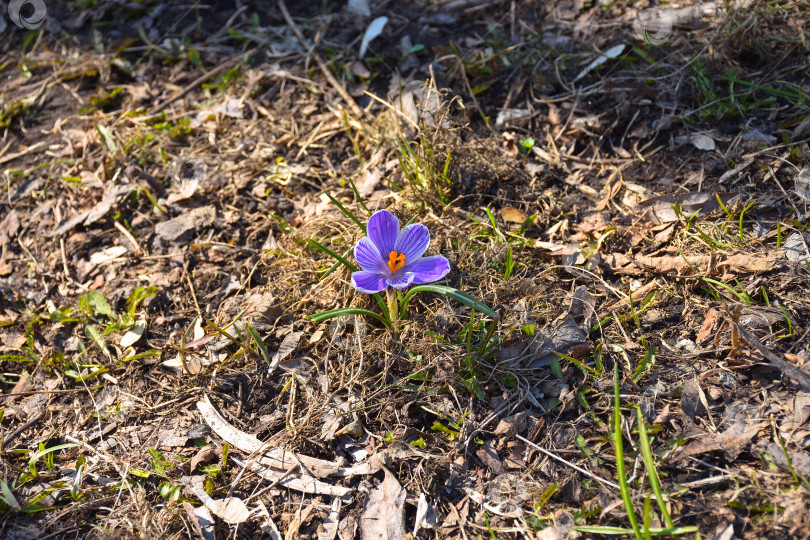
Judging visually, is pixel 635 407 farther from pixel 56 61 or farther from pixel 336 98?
pixel 56 61

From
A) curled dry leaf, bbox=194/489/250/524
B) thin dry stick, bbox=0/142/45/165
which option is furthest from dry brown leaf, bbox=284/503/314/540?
thin dry stick, bbox=0/142/45/165

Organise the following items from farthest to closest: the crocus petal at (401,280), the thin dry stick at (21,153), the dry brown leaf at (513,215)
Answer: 1. the thin dry stick at (21,153)
2. the dry brown leaf at (513,215)
3. the crocus petal at (401,280)

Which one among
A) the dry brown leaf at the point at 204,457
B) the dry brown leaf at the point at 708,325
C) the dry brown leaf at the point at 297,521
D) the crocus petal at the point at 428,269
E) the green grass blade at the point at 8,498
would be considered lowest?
the dry brown leaf at the point at 297,521
